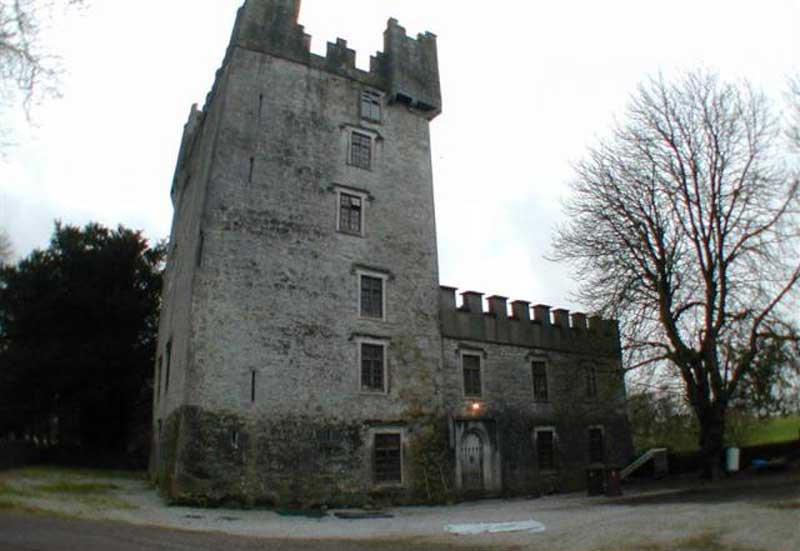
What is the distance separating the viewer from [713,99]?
22766mm

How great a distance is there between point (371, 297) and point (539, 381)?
821 centimetres

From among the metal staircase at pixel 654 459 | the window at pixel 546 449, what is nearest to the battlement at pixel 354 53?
the window at pixel 546 449

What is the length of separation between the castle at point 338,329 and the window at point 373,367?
7 centimetres

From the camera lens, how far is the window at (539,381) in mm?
25297

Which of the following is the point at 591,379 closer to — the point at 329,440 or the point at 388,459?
the point at 388,459

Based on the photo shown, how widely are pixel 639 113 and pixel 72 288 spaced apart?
27289mm

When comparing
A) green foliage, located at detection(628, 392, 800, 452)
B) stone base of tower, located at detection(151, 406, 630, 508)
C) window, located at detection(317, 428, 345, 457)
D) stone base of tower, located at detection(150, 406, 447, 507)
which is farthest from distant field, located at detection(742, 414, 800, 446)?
window, located at detection(317, 428, 345, 457)

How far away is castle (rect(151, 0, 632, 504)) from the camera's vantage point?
1895cm

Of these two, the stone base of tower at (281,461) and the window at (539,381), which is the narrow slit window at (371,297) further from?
the window at (539,381)

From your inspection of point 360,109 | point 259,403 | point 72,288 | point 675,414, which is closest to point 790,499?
point 675,414

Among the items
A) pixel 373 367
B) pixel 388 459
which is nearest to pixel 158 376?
pixel 373 367

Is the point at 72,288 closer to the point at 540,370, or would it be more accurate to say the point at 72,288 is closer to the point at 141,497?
the point at 141,497

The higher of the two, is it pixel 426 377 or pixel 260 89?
pixel 260 89

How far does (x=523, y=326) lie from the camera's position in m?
26.0
